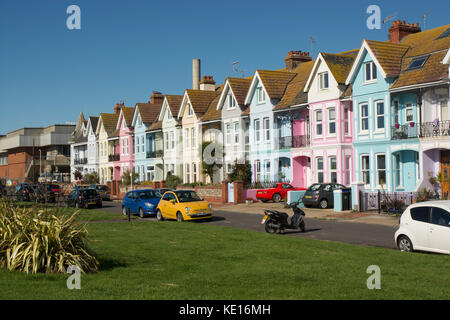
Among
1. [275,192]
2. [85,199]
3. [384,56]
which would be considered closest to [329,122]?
[384,56]

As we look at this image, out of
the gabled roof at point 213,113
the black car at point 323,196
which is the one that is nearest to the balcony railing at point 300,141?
the black car at point 323,196

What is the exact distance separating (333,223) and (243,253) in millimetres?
11449

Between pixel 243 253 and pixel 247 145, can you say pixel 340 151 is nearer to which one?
pixel 247 145

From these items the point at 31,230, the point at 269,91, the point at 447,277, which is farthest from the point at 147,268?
the point at 269,91

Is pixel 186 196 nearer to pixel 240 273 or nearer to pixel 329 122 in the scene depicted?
pixel 329 122

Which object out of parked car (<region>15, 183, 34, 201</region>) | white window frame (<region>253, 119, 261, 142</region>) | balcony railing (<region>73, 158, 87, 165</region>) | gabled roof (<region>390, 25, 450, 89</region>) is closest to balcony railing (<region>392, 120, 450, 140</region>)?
gabled roof (<region>390, 25, 450, 89</region>)

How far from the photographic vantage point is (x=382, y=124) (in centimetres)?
3275

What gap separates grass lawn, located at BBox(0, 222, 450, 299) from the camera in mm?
8922

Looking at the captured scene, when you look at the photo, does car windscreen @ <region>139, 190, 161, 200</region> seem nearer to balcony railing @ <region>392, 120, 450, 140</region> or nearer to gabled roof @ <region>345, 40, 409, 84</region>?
gabled roof @ <region>345, 40, 409, 84</region>

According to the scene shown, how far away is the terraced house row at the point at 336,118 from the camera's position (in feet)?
98.7

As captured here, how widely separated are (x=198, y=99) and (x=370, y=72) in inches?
868

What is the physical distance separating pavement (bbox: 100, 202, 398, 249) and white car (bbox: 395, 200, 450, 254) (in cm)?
141

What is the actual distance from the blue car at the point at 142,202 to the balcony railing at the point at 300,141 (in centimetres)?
1252

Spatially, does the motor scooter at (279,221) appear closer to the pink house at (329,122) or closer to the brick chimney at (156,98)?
the pink house at (329,122)
